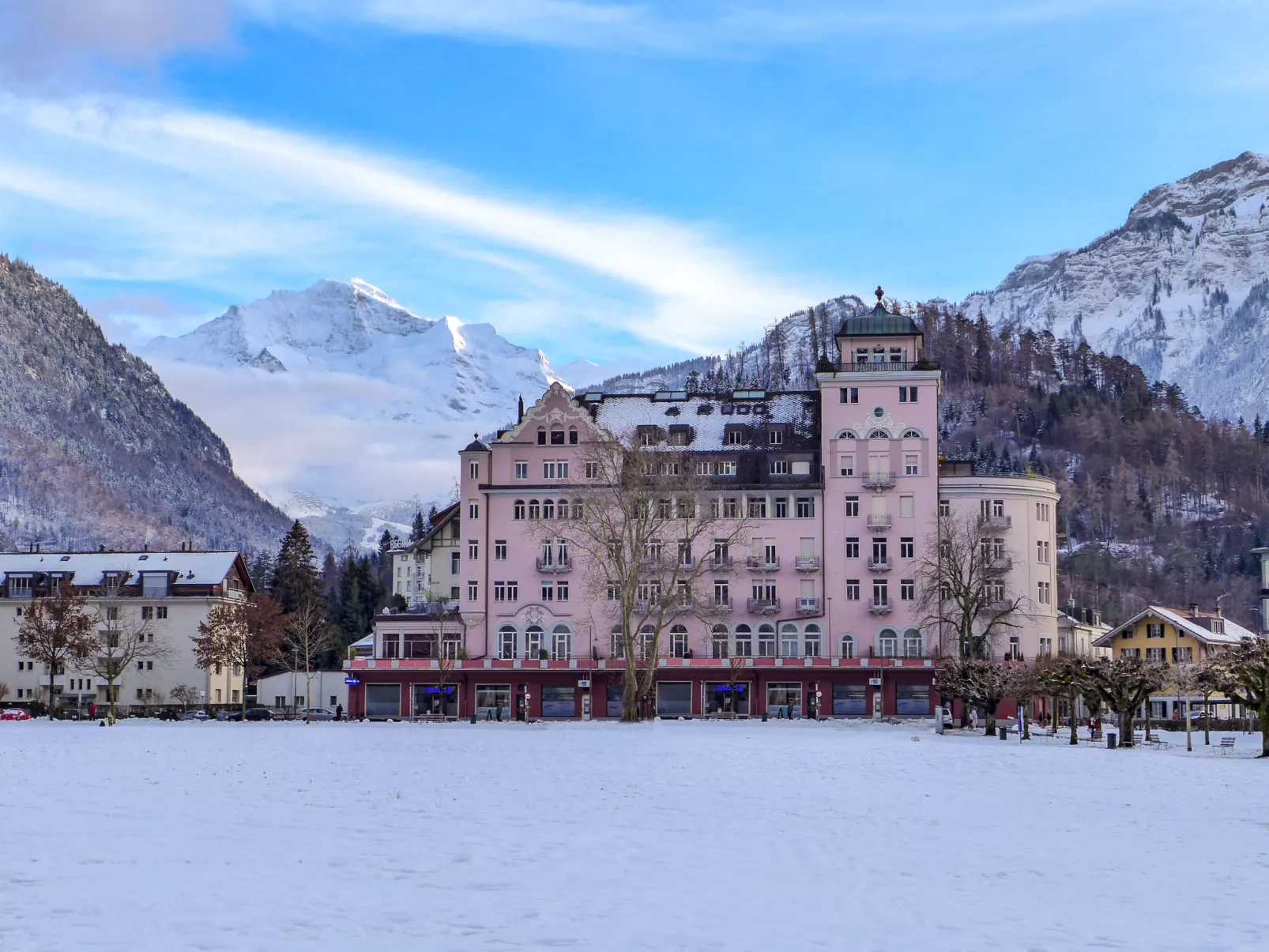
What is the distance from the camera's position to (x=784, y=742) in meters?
67.6

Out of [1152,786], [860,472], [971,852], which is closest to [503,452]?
[860,472]

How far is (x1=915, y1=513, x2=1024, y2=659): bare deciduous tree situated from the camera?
112 m

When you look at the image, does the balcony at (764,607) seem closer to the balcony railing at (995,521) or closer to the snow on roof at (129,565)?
the balcony railing at (995,521)

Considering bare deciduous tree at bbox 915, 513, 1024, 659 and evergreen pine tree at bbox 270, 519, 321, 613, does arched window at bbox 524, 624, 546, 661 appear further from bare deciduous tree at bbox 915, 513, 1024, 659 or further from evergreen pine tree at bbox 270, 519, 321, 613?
evergreen pine tree at bbox 270, 519, 321, 613

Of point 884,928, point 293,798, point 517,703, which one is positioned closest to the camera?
point 884,928

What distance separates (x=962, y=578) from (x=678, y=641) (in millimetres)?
24007

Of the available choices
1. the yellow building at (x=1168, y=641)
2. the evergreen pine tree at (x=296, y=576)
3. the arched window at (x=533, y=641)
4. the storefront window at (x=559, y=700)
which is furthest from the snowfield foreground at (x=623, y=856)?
the evergreen pine tree at (x=296, y=576)

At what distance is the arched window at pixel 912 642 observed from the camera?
402ft

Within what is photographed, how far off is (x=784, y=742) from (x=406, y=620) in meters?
64.2

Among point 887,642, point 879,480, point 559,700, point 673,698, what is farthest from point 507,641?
point 879,480

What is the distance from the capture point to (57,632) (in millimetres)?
121812

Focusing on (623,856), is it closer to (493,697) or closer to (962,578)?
(962,578)

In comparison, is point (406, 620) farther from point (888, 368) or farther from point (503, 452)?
point (888, 368)

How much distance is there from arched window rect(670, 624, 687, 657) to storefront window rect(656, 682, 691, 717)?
226cm
